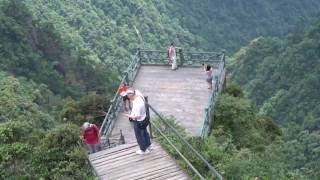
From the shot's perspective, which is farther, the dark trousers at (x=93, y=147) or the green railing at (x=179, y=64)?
the green railing at (x=179, y=64)

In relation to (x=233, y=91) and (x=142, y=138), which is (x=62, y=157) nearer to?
(x=142, y=138)

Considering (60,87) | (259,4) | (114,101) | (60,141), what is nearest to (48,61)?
(60,87)

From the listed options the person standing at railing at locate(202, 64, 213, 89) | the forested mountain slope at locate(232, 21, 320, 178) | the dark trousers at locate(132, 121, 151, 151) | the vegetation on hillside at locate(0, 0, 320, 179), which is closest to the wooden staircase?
the dark trousers at locate(132, 121, 151, 151)

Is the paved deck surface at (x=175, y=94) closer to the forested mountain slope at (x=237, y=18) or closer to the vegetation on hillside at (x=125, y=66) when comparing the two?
the vegetation on hillside at (x=125, y=66)

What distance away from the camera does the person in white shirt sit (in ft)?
40.7

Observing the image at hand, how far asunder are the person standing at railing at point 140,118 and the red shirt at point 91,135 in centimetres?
339

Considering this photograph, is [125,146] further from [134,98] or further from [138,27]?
[138,27]

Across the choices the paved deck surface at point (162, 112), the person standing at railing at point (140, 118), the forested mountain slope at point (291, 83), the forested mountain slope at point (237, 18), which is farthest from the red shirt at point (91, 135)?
the forested mountain slope at point (237, 18)

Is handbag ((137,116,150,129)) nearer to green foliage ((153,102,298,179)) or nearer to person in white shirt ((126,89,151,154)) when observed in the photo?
person in white shirt ((126,89,151,154))

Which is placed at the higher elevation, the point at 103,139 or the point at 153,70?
the point at 153,70

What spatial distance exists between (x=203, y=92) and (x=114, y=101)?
361 cm

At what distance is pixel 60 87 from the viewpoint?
1943 inches

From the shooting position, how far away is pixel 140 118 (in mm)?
12469

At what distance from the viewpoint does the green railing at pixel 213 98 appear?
18.9m
